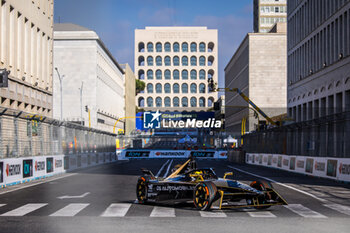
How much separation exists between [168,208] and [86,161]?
27.9 metres

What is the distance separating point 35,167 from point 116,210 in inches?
548

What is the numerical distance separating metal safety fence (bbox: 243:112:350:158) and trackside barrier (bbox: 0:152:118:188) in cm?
1318

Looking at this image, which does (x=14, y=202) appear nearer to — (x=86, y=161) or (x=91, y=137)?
(x=86, y=161)

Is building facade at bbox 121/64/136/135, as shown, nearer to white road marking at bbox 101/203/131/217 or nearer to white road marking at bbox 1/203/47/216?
white road marking at bbox 1/203/47/216

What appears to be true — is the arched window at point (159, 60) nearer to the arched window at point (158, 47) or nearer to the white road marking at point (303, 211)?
the arched window at point (158, 47)

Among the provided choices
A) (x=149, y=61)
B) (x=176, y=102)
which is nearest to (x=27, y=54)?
(x=149, y=61)

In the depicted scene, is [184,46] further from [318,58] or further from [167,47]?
[318,58]

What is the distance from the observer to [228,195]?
1181cm

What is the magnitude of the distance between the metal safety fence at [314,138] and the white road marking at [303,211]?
11.7m

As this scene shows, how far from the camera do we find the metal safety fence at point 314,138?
25.5 meters

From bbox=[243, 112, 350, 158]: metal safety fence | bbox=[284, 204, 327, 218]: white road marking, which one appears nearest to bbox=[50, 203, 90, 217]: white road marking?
bbox=[284, 204, 327, 218]: white road marking

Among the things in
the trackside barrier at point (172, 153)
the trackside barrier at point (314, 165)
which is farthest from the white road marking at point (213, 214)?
the trackside barrier at point (172, 153)

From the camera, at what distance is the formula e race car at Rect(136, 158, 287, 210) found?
467 inches

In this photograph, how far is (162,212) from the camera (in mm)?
12344
